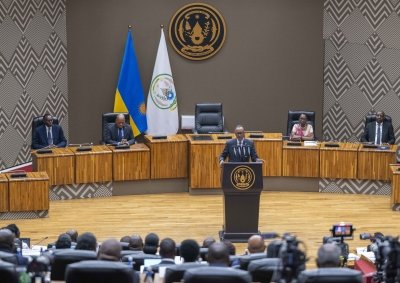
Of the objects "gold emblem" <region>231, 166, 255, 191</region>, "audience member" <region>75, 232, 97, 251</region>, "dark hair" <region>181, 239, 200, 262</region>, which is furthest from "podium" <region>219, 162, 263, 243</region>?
"dark hair" <region>181, 239, 200, 262</region>

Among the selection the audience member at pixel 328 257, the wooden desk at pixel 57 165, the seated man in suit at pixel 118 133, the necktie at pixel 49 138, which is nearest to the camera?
the audience member at pixel 328 257

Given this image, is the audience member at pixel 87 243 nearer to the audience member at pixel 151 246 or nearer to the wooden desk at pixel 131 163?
the audience member at pixel 151 246

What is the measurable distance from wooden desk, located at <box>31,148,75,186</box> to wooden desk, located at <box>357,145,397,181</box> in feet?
14.4

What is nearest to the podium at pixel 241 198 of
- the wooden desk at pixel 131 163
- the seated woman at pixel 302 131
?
the wooden desk at pixel 131 163

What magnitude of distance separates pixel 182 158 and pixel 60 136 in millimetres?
1938

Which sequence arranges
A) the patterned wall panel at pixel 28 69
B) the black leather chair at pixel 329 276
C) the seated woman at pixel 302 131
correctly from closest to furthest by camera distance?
the black leather chair at pixel 329 276 < the seated woman at pixel 302 131 < the patterned wall panel at pixel 28 69

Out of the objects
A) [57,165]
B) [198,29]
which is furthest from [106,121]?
[198,29]

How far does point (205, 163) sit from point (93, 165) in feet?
5.57

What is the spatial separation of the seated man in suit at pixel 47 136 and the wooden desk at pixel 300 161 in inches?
137

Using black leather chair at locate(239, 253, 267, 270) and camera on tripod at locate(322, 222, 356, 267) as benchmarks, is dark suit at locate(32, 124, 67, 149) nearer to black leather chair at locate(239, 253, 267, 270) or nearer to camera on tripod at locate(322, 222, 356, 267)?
A: camera on tripod at locate(322, 222, 356, 267)

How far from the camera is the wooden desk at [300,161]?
1222 cm

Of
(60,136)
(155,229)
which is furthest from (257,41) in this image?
(155,229)

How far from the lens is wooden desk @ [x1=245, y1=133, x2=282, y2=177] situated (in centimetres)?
1222

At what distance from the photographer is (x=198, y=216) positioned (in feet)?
36.4
